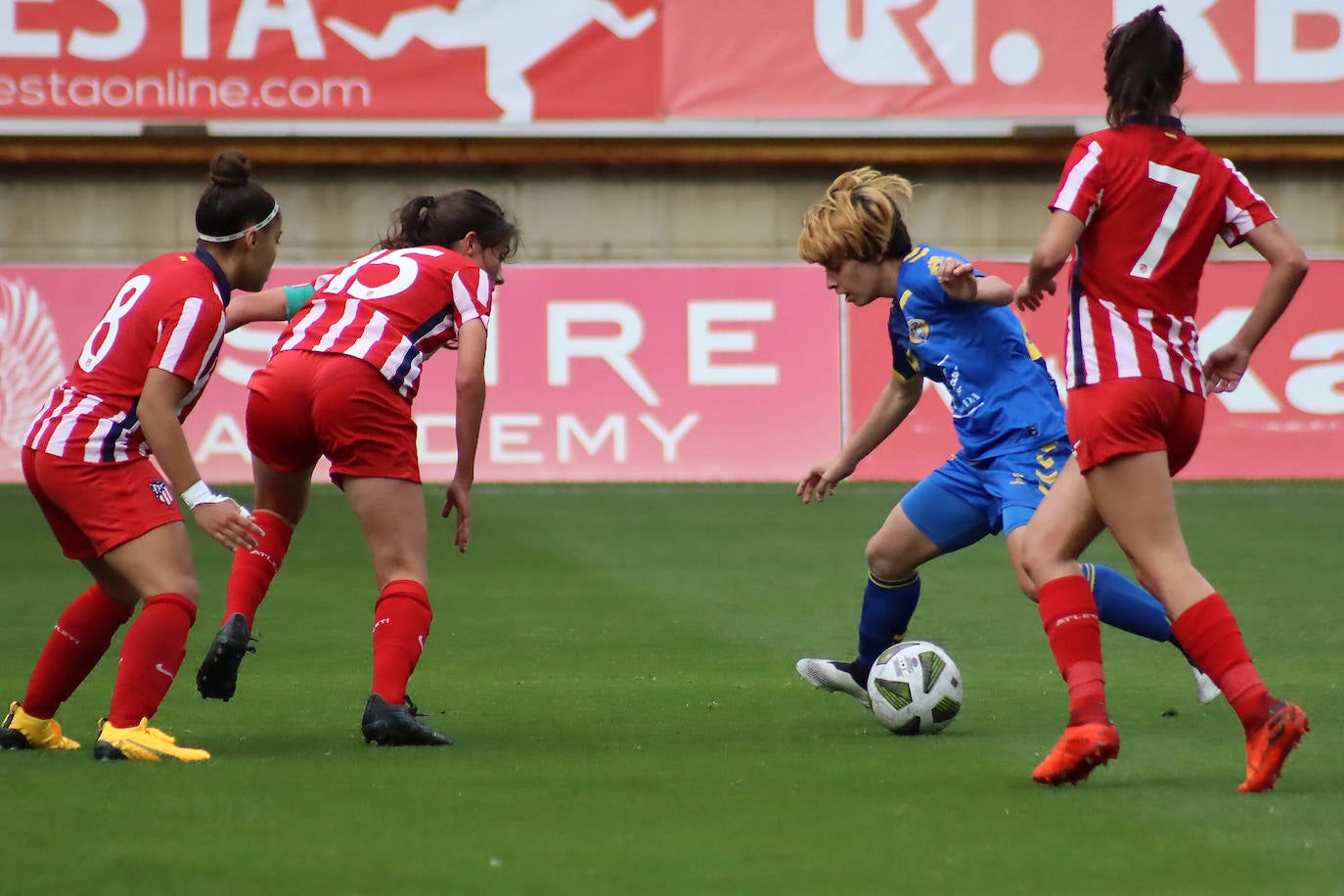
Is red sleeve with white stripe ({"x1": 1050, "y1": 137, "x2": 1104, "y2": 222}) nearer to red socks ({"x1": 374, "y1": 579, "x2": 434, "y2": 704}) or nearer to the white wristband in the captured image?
red socks ({"x1": 374, "y1": 579, "x2": 434, "y2": 704})

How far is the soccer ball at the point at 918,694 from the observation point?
5.08 meters

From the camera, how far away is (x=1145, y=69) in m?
4.21

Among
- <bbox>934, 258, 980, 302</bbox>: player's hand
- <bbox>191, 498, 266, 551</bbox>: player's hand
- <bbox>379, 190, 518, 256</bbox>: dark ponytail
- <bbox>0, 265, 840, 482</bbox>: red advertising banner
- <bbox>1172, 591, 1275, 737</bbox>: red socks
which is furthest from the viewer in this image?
<bbox>0, 265, 840, 482</bbox>: red advertising banner

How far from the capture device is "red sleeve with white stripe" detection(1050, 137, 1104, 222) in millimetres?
4137

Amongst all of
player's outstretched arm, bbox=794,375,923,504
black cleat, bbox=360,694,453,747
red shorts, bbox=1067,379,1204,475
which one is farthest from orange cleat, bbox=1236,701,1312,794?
black cleat, bbox=360,694,453,747

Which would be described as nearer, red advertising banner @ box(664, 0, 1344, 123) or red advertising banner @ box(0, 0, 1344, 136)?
red advertising banner @ box(0, 0, 1344, 136)

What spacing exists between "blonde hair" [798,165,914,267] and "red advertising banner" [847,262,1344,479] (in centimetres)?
875

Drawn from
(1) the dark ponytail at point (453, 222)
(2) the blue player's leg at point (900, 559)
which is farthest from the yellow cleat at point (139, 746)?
(2) the blue player's leg at point (900, 559)

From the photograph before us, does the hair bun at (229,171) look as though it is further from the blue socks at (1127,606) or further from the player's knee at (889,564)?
the blue socks at (1127,606)

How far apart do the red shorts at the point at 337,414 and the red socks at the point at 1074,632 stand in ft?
5.50

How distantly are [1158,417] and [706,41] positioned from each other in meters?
12.0

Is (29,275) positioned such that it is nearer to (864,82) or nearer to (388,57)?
(388,57)

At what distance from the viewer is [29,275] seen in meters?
13.8

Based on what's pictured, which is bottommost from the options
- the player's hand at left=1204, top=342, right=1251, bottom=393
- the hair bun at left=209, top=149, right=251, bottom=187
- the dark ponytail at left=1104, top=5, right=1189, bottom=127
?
the player's hand at left=1204, top=342, right=1251, bottom=393
